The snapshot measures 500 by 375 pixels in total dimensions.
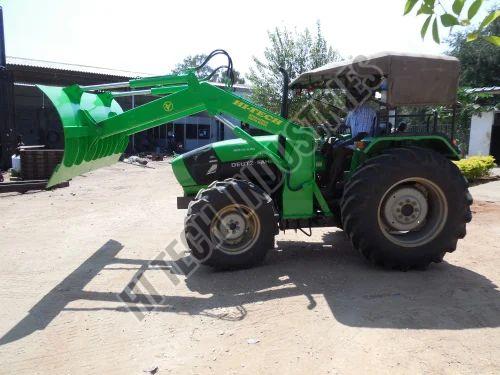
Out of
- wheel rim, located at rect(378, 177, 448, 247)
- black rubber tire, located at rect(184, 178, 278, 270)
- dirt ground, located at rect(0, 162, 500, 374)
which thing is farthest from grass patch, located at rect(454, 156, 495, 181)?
black rubber tire, located at rect(184, 178, 278, 270)

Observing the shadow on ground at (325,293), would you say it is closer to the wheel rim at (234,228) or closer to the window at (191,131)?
the wheel rim at (234,228)

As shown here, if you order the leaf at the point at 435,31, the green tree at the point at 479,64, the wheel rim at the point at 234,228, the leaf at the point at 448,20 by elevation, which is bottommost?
the wheel rim at the point at 234,228

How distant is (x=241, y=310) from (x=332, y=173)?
88.1 inches

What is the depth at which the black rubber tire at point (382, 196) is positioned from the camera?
4699 mm

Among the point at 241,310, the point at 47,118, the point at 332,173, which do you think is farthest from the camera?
the point at 47,118

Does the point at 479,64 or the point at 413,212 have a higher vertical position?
the point at 479,64

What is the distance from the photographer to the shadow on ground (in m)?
3.79

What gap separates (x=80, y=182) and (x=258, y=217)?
908cm

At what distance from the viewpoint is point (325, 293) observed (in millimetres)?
4359

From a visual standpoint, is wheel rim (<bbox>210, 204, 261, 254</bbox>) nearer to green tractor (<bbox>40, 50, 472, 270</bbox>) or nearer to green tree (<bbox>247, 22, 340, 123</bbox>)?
green tractor (<bbox>40, 50, 472, 270</bbox>)

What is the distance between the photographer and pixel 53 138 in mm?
17609

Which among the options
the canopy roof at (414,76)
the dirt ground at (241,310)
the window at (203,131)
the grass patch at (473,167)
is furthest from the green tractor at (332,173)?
the window at (203,131)

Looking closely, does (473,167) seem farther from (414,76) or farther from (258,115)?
(258,115)

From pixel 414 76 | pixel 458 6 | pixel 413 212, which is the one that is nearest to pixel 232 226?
pixel 413 212
